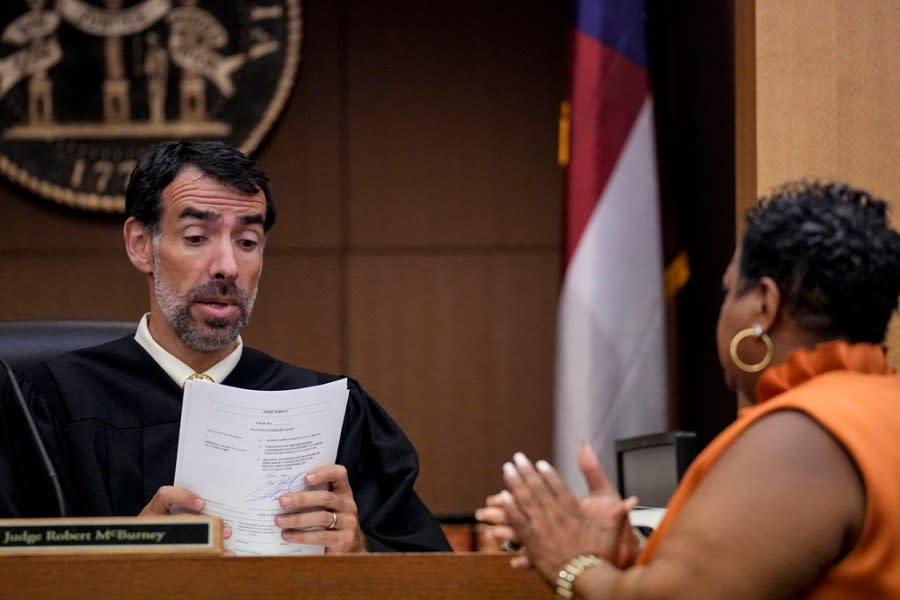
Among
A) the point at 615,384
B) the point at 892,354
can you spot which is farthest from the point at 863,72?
the point at 615,384

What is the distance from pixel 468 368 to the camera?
15.2 ft

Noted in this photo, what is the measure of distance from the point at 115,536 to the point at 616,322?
94.0 inches

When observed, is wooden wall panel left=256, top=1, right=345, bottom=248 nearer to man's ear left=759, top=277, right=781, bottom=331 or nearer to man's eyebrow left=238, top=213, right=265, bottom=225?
man's eyebrow left=238, top=213, right=265, bottom=225

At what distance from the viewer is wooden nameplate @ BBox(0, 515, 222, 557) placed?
6.17 feet

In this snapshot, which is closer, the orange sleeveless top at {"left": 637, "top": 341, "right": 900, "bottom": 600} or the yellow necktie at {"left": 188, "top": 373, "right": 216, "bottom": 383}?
the orange sleeveless top at {"left": 637, "top": 341, "right": 900, "bottom": 600}

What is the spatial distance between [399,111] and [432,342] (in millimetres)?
834

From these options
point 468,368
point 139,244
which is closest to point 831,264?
point 139,244

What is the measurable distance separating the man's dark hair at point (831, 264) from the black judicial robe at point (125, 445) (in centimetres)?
122

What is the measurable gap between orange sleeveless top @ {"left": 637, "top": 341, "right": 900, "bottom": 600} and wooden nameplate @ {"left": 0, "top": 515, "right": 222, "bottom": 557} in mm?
684

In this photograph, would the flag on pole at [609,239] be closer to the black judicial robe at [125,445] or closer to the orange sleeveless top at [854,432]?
the black judicial robe at [125,445]
